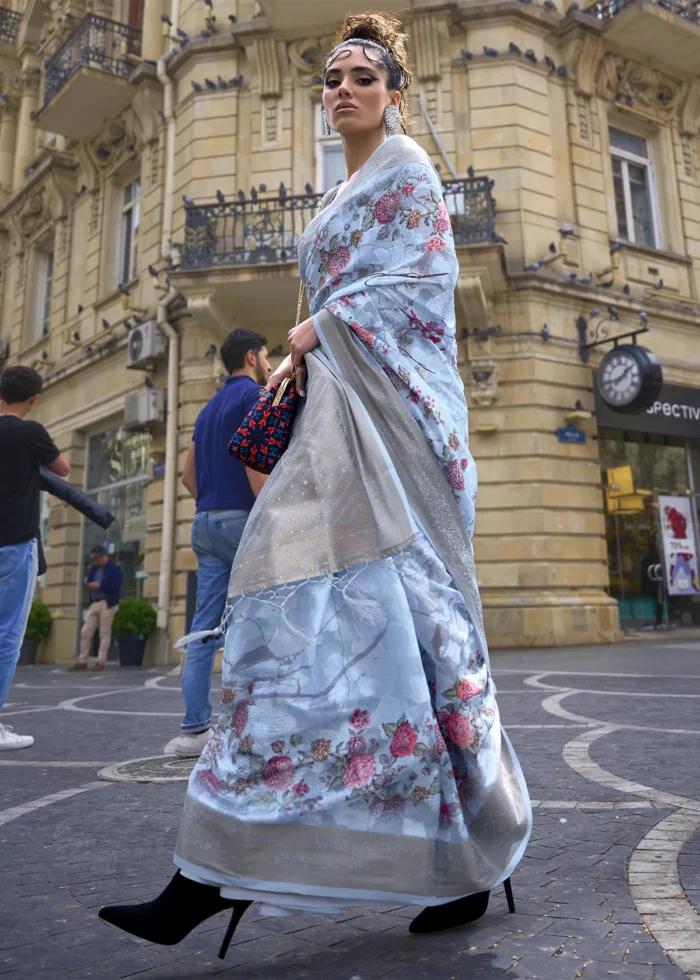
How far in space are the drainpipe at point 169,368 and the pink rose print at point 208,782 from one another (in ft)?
38.8

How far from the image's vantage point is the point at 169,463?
13664mm

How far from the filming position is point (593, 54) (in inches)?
566

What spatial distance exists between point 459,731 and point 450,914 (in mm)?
406

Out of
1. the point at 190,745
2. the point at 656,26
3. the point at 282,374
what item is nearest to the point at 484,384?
the point at 656,26

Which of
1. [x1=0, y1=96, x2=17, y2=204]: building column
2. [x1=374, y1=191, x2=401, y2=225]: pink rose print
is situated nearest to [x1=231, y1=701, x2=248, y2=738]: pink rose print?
[x1=374, y1=191, x2=401, y2=225]: pink rose print

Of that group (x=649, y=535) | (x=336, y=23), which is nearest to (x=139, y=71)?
(x=336, y=23)

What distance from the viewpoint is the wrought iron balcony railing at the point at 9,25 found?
21.1 m

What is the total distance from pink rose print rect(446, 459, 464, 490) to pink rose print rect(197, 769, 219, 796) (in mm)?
791

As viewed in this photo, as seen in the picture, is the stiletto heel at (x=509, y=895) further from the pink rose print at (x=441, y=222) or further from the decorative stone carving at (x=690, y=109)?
the decorative stone carving at (x=690, y=109)

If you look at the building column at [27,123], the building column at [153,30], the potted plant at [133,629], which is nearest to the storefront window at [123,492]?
the potted plant at [133,629]

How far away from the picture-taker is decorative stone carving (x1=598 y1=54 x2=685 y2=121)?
48.4 ft

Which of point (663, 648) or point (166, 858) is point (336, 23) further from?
point (166, 858)

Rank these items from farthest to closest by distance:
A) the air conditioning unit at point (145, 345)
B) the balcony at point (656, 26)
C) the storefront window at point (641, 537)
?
the balcony at point (656, 26)
the air conditioning unit at point (145, 345)
the storefront window at point (641, 537)

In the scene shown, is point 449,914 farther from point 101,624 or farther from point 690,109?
point 690,109
